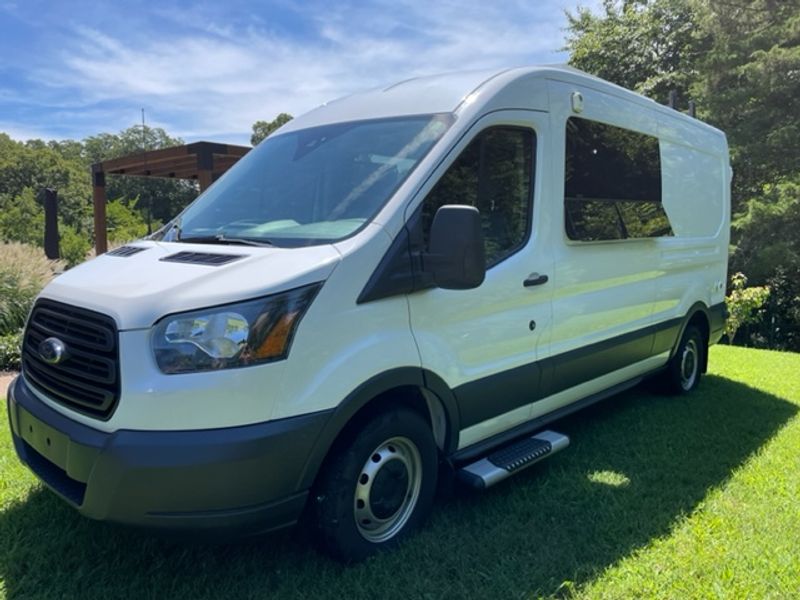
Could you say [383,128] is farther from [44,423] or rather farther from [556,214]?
[44,423]

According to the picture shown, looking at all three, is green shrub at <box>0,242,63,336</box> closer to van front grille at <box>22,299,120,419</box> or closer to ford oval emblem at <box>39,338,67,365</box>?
van front grille at <box>22,299,120,419</box>

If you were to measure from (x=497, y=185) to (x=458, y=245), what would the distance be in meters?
0.91

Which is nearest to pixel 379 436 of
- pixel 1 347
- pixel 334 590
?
pixel 334 590

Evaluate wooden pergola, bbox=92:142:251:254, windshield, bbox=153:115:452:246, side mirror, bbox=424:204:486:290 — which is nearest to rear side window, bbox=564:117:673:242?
windshield, bbox=153:115:452:246

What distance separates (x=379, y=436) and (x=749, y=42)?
55.9ft

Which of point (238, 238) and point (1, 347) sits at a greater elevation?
point (238, 238)

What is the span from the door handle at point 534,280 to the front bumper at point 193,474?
4.97 ft

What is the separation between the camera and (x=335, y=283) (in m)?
2.57

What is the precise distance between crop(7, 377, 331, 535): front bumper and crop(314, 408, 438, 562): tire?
19 cm

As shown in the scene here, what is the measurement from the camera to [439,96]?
340cm

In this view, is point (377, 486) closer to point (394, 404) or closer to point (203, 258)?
point (394, 404)

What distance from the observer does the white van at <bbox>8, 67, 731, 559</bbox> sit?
93.0 inches

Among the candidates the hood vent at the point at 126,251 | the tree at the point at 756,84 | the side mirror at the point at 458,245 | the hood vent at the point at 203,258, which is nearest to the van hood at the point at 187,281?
the hood vent at the point at 203,258

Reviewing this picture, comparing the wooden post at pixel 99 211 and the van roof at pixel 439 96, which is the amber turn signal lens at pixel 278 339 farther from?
the wooden post at pixel 99 211
